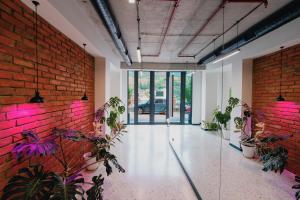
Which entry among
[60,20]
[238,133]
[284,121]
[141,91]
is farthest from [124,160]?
[141,91]

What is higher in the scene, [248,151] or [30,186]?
[30,186]

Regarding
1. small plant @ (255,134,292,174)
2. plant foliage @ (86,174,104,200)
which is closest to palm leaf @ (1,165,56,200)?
plant foliage @ (86,174,104,200)

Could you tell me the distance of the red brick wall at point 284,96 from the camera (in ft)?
9.52

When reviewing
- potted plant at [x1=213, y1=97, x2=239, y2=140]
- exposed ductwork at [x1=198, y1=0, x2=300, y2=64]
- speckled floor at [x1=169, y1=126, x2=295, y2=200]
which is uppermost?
exposed ductwork at [x1=198, y1=0, x2=300, y2=64]

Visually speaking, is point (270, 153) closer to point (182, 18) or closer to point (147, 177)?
point (147, 177)

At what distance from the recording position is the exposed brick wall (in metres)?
1.66

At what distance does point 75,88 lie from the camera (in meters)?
3.53

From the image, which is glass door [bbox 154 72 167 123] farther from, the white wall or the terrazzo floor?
the white wall

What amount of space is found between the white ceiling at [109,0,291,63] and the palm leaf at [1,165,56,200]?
8.59 ft

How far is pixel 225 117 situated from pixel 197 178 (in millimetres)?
1204

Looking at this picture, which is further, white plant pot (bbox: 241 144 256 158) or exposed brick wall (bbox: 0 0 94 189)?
white plant pot (bbox: 241 144 256 158)

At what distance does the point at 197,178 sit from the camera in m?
2.86

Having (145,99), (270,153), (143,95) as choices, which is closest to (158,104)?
(145,99)

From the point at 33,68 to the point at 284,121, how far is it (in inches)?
165
